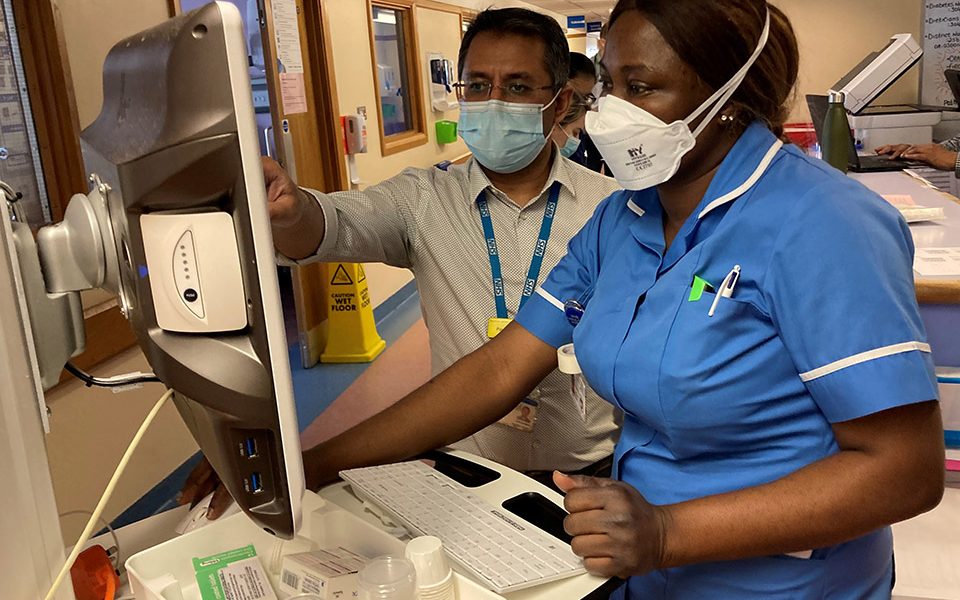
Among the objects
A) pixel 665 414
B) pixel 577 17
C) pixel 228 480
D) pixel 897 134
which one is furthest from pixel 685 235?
pixel 577 17

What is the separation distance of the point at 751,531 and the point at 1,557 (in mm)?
787

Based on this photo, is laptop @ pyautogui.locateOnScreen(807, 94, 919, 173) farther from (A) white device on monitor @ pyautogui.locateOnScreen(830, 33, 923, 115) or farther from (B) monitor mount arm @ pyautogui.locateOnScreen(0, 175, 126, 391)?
(B) monitor mount arm @ pyautogui.locateOnScreen(0, 175, 126, 391)

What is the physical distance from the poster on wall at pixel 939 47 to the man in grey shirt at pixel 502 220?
4750 millimetres

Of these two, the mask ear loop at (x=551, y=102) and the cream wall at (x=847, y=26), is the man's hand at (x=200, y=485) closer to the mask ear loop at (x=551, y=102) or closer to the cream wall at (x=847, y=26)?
the mask ear loop at (x=551, y=102)

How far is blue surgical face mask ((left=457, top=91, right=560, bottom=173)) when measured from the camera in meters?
1.81

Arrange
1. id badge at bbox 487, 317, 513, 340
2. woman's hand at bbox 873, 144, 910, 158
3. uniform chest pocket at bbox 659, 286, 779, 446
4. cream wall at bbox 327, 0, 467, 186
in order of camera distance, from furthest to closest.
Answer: cream wall at bbox 327, 0, 467, 186
woman's hand at bbox 873, 144, 910, 158
id badge at bbox 487, 317, 513, 340
uniform chest pocket at bbox 659, 286, 779, 446

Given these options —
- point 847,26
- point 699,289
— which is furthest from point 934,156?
point 699,289

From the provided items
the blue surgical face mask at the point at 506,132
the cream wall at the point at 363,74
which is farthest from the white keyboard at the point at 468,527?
the cream wall at the point at 363,74

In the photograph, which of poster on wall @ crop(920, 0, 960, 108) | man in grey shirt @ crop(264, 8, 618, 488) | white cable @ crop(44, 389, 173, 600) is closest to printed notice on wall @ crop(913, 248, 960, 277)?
man in grey shirt @ crop(264, 8, 618, 488)

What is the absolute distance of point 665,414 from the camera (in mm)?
1045

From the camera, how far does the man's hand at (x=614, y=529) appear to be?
916 mm

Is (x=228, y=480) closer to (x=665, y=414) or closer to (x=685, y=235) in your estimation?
(x=665, y=414)

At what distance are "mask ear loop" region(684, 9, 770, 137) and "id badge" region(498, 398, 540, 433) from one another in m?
0.79

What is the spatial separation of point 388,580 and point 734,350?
0.50m
